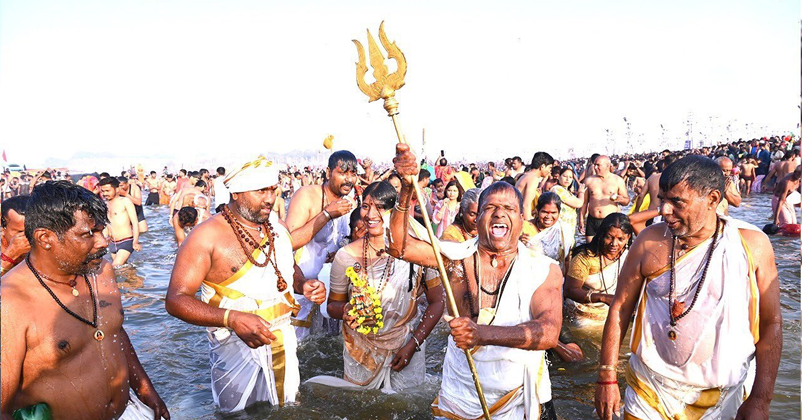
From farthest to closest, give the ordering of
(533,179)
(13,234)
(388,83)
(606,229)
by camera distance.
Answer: (533,179) < (606,229) < (13,234) < (388,83)

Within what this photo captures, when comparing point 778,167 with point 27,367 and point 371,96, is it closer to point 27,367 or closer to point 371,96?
point 371,96

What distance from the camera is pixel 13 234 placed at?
3857 millimetres

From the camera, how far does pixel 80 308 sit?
276 centimetres

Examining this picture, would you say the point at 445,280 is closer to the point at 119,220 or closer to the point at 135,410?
the point at 135,410

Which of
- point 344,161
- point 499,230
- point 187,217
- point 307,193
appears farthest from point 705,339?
point 187,217

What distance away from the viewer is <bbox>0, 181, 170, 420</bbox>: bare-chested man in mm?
2465

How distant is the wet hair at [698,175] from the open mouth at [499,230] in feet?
3.02

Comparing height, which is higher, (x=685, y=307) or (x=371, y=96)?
(x=371, y=96)

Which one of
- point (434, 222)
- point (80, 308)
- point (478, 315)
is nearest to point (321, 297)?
point (478, 315)

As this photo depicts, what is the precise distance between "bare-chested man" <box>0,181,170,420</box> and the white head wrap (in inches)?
46.7

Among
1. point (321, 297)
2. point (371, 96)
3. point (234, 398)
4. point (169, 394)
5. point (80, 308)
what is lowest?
point (169, 394)

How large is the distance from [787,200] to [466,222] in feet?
32.9

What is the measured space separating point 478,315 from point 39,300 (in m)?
2.31

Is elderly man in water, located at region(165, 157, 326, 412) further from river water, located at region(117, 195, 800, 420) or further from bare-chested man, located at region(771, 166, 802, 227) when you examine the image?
bare-chested man, located at region(771, 166, 802, 227)
